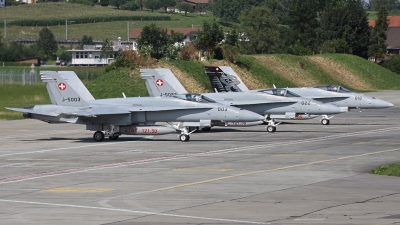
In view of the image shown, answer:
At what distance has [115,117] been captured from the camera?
107 ft

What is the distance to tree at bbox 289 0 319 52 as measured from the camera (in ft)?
378

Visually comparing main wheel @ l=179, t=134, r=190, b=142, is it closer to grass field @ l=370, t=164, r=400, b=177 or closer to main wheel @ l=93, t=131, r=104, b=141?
main wheel @ l=93, t=131, r=104, b=141

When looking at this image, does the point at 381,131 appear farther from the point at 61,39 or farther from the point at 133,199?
the point at 61,39

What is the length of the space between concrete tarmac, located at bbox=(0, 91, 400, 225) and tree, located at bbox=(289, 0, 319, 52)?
79.4 m

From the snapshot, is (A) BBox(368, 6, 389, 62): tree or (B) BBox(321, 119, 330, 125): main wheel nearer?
(B) BBox(321, 119, 330, 125): main wheel

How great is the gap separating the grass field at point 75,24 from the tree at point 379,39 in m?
56.3

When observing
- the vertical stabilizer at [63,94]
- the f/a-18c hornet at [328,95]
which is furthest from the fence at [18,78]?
the vertical stabilizer at [63,94]

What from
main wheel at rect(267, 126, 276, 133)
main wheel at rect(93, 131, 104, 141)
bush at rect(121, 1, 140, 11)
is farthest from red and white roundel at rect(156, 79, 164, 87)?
bush at rect(121, 1, 140, 11)

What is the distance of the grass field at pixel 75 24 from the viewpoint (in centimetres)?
13875

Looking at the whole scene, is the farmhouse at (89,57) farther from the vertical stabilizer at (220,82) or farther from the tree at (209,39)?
→ the vertical stabilizer at (220,82)

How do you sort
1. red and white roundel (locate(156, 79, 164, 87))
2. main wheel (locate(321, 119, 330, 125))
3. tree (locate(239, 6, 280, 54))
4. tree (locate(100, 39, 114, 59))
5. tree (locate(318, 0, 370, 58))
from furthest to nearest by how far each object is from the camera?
tree (locate(239, 6, 280, 54))
tree (locate(100, 39, 114, 59))
tree (locate(318, 0, 370, 58))
main wheel (locate(321, 119, 330, 125))
red and white roundel (locate(156, 79, 164, 87))

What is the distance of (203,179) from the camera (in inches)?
830

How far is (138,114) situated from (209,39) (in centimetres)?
4047

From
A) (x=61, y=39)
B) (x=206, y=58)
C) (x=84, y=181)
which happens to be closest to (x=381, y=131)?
(x=84, y=181)
